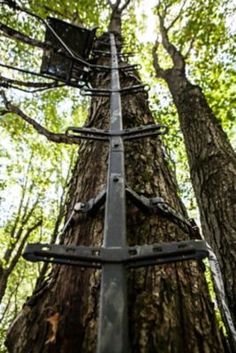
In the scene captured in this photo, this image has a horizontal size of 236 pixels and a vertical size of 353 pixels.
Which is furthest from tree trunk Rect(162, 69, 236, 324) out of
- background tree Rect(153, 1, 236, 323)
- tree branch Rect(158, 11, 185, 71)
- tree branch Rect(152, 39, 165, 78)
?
tree branch Rect(152, 39, 165, 78)

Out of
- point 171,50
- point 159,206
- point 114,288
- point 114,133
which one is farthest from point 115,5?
point 114,288

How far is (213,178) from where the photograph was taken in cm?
388

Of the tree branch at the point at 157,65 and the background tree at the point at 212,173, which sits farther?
the tree branch at the point at 157,65

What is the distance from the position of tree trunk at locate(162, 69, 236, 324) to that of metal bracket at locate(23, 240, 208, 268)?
6.20ft

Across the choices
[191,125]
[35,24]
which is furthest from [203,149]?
[35,24]

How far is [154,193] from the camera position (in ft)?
6.60

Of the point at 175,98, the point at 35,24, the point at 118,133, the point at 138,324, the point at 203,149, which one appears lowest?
the point at 138,324

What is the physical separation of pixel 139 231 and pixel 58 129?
34.5ft

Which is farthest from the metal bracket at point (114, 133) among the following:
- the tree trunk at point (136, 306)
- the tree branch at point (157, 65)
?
the tree branch at point (157, 65)

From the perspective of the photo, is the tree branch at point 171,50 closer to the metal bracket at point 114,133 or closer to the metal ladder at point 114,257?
the metal bracket at point 114,133

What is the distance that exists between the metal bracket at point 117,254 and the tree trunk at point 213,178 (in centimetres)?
189

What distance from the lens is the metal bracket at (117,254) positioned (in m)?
1.09

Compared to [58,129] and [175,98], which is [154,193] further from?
[58,129]

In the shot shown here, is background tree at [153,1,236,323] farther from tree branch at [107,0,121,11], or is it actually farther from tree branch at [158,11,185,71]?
tree branch at [107,0,121,11]
